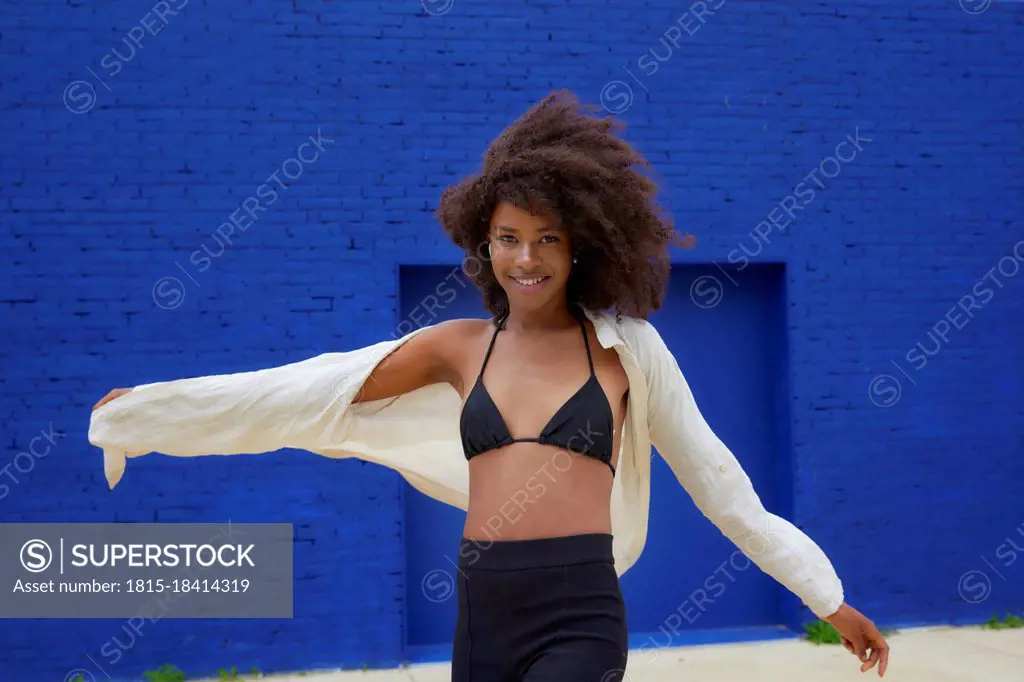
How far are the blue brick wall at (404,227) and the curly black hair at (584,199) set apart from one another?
114 inches

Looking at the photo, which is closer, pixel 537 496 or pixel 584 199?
pixel 537 496

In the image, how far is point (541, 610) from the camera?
2.47 metres

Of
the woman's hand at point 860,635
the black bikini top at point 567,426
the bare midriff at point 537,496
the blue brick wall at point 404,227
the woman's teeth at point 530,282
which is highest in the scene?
the blue brick wall at point 404,227

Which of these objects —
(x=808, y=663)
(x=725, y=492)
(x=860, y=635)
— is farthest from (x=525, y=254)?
(x=808, y=663)

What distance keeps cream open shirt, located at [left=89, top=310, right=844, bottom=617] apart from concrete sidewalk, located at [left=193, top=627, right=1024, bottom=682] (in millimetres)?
2715

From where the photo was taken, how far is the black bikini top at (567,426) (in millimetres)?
2600

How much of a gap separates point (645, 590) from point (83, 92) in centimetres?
423

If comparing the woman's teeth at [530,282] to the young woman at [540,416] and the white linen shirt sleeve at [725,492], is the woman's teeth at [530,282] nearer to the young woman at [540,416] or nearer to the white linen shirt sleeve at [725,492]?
the young woman at [540,416]

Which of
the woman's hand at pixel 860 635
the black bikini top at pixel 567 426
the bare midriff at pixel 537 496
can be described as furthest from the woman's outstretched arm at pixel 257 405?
the woman's hand at pixel 860 635

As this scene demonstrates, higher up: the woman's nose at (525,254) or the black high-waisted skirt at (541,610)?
the woman's nose at (525,254)

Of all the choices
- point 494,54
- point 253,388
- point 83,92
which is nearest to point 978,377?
point 494,54

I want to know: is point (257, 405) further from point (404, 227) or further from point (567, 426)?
point (404, 227)

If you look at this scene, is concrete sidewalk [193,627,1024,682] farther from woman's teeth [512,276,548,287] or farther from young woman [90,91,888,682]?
woman's teeth [512,276,548,287]

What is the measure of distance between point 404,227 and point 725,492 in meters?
3.32
